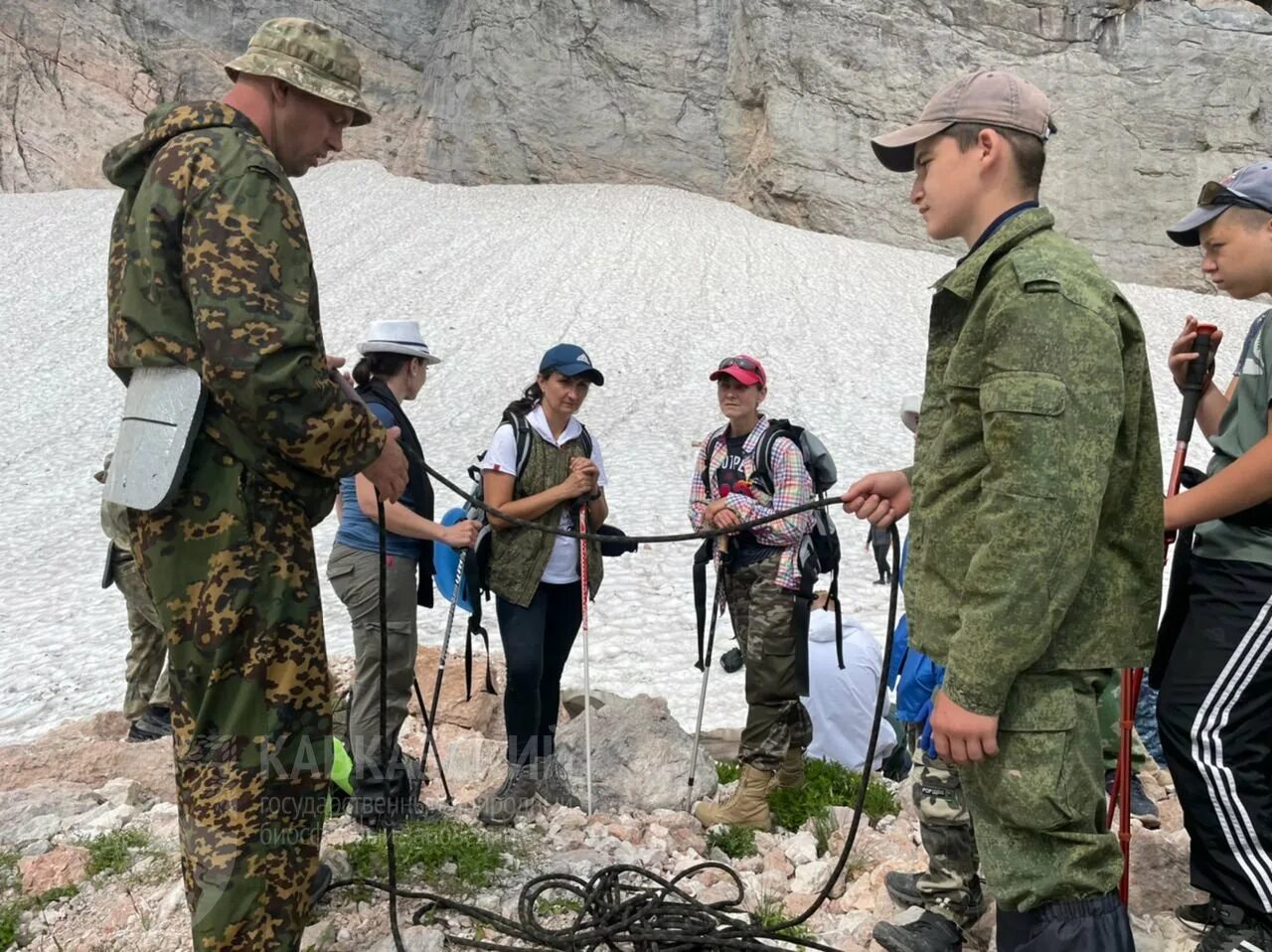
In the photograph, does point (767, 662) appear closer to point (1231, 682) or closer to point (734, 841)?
point (734, 841)

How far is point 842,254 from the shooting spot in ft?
89.4

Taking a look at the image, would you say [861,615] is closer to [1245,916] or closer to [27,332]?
[1245,916]

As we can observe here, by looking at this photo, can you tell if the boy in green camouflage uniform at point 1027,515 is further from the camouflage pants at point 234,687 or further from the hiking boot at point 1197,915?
the camouflage pants at point 234,687

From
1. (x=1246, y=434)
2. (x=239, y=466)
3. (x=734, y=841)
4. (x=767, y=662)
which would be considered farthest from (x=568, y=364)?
(x=1246, y=434)

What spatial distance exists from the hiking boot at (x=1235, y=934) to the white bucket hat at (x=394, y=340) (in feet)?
12.0

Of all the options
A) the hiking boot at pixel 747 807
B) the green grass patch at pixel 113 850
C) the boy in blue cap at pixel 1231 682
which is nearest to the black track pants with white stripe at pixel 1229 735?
the boy in blue cap at pixel 1231 682

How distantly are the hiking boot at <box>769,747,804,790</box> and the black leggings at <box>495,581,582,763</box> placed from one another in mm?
1147

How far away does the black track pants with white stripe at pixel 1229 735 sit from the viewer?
244 centimetres

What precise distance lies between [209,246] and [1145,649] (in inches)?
96.5

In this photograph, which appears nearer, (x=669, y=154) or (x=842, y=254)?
(x=842, y=254)

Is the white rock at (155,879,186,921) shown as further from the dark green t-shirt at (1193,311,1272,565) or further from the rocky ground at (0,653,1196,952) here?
the dark green t-shirt at (1193,311,1272,565)

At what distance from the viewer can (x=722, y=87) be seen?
34094 mm

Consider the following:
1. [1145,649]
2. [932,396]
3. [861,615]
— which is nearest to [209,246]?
[932,396]

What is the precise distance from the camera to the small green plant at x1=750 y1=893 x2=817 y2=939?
10.4ft
